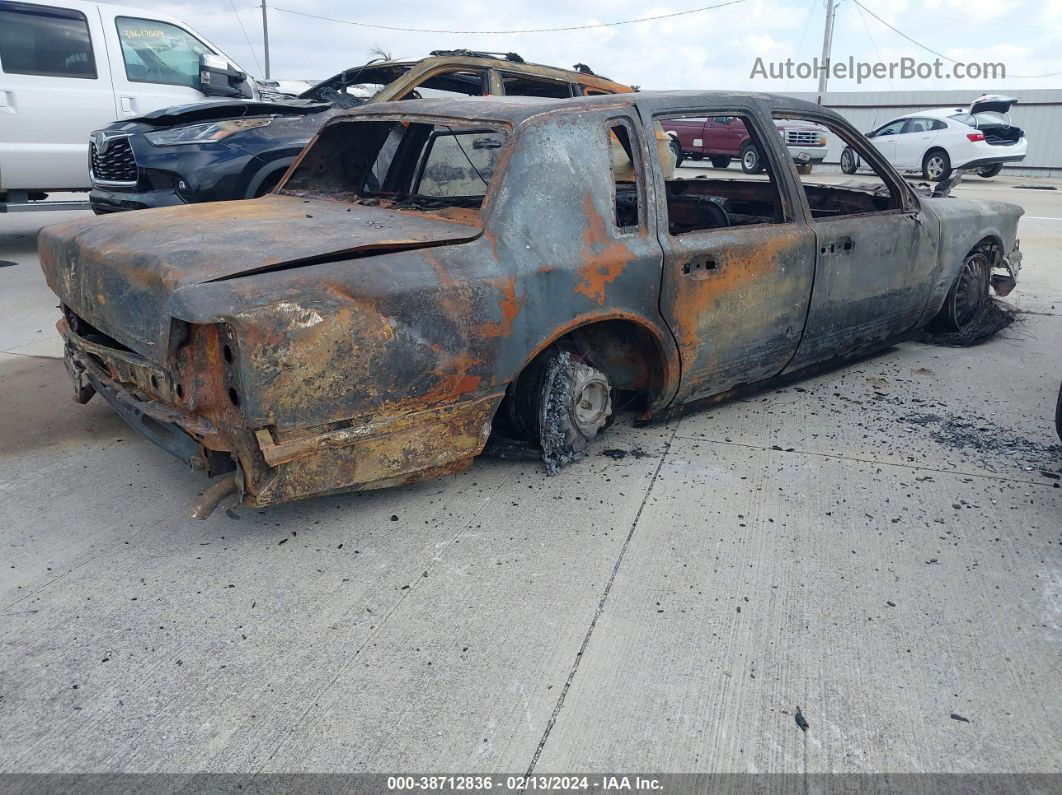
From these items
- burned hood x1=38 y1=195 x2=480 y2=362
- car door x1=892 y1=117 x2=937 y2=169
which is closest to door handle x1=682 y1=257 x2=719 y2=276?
burned hood x1=38 y1=195 x2=480 y2=362

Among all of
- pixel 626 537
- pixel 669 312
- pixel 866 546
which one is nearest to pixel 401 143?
pixel 669 312

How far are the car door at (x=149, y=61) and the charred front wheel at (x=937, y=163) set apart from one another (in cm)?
1502

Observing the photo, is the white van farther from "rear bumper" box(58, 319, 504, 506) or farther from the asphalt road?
"rear bumper" box(58, 319, 504, 506)

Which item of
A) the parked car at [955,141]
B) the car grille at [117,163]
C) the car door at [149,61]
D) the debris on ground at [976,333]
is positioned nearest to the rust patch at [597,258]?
the debris on ground at [976,333]

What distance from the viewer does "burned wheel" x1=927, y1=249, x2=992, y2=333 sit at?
17.1ft

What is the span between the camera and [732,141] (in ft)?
56.9

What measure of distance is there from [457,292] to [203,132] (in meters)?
4.02

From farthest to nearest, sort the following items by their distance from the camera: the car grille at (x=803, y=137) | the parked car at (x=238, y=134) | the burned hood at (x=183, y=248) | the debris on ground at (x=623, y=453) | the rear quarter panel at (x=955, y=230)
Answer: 1. the car grille at (x=803, y=137)
2. the parked car at (x=238, y=134)
3. the rear quarter panel at (x=955, y=230)
4. the debris on ground at (x=623, y=453)
5. the burned hood at (x=183, y=248)

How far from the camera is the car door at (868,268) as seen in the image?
4.11 meters

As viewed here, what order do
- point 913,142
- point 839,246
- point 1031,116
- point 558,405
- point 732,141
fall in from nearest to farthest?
1. point 558,405
2. point 839,246
3. point 732,141
4. point 913,142
5. point 1031,116

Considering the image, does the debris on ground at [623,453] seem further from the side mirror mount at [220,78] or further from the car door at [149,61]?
the car door at [149,61]

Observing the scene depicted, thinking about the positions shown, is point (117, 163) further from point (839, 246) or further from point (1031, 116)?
point (1031, 116)

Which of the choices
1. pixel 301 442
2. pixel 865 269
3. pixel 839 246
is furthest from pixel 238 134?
pixel 865 269

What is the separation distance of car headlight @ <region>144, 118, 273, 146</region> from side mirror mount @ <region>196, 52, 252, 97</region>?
75.4 inches
